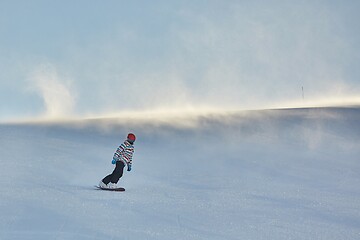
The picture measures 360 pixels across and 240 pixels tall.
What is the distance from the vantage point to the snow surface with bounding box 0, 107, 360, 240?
9.20m

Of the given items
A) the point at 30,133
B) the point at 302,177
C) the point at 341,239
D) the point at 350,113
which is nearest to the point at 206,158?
the point at 302,177

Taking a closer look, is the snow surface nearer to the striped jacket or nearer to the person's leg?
the person's leg

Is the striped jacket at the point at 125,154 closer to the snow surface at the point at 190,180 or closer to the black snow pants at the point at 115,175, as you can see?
the black snow pants at the point at 115,175

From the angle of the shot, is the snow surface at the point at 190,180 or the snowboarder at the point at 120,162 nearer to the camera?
the snow surface at the point at 190,180

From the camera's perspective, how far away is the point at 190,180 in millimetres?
14859

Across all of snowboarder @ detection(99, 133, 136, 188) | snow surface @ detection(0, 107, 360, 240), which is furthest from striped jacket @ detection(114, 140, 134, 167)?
snow surface @ detection(0, 107, 360, 240)

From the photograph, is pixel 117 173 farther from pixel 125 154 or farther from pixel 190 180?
pixel 190 180

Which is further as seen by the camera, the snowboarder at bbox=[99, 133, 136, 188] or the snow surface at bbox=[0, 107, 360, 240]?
the snowboarder at bbox=[99, 133, 136, 188]

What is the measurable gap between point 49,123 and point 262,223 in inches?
785

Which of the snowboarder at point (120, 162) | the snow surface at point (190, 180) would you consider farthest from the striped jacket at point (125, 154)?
the snow surface at point (190, 180)

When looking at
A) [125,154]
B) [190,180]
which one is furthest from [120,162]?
[190,180]

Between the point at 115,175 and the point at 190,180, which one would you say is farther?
the point at 190,180

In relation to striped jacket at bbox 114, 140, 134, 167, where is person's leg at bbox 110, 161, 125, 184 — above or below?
below

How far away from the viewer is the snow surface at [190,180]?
30.2 feet
